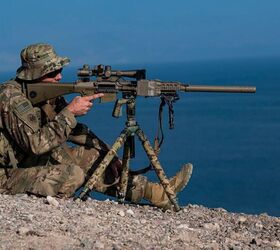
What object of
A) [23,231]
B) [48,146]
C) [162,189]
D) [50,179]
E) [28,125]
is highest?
[28,125]

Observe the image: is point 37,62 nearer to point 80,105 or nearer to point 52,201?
point 80,105

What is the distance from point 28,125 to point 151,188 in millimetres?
1747

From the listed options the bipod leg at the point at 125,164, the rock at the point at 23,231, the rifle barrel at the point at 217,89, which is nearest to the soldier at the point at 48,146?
the bipod leg at the point at 125,164

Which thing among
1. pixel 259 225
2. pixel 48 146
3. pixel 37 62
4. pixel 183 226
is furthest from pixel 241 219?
pixel 37 62

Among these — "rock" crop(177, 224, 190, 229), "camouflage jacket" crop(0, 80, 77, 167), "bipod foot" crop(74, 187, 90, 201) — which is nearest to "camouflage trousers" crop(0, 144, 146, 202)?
"bipod foot" crop(74, 187, 90, 201)

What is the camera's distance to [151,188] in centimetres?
961

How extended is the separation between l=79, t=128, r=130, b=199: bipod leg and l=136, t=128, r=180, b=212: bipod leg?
175mm

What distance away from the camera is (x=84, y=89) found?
356 inches

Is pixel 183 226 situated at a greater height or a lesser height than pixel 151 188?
lesser

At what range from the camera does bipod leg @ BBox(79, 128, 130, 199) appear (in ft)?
29.5

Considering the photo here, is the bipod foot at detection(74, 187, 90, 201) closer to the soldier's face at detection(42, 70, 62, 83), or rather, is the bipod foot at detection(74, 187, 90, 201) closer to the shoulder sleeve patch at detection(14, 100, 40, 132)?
the shoulder sleeve patch at detection(14, 100, 40, 132)

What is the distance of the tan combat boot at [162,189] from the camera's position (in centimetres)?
955

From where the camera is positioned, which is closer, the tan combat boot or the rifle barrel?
the rifle barrel

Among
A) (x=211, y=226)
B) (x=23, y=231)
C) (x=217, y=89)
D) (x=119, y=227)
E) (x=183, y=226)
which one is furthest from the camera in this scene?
(x=217, y=89)
